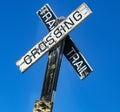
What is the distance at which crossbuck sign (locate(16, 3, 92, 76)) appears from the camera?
6082 mm

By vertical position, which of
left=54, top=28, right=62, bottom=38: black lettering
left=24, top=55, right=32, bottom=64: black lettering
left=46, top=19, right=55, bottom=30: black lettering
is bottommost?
left=24, top=55, right=32, bottom=64: black lettering

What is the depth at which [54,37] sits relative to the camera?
20.1 ft

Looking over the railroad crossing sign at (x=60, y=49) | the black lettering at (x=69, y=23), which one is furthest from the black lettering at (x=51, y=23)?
the black lettering at (x=69, y=23)

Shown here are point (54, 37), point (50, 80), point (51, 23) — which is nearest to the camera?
point (50, 80)

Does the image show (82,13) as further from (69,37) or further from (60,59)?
(60,59)

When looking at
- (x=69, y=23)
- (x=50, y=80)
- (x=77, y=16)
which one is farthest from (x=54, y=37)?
(x=50, y=80)

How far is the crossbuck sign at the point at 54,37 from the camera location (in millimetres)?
6082

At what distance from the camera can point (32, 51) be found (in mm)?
6172

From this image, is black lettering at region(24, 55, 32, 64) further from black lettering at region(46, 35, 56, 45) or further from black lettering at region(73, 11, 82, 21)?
black lettering at region(73, 11, 82, 21)

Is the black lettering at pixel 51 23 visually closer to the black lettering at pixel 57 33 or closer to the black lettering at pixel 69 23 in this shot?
the black lettering at pixel 57 33

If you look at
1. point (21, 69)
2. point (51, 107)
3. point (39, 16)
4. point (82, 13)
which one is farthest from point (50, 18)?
point (51, 107)

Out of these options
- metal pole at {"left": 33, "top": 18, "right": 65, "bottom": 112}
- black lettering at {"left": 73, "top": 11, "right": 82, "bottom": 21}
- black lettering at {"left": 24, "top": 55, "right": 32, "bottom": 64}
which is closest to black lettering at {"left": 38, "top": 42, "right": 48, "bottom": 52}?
metal pole at {"left": 33, "top": 18, "right": 65, "bottom": 112}

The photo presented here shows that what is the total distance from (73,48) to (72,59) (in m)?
0.21

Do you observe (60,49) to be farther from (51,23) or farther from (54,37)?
(51,23)
